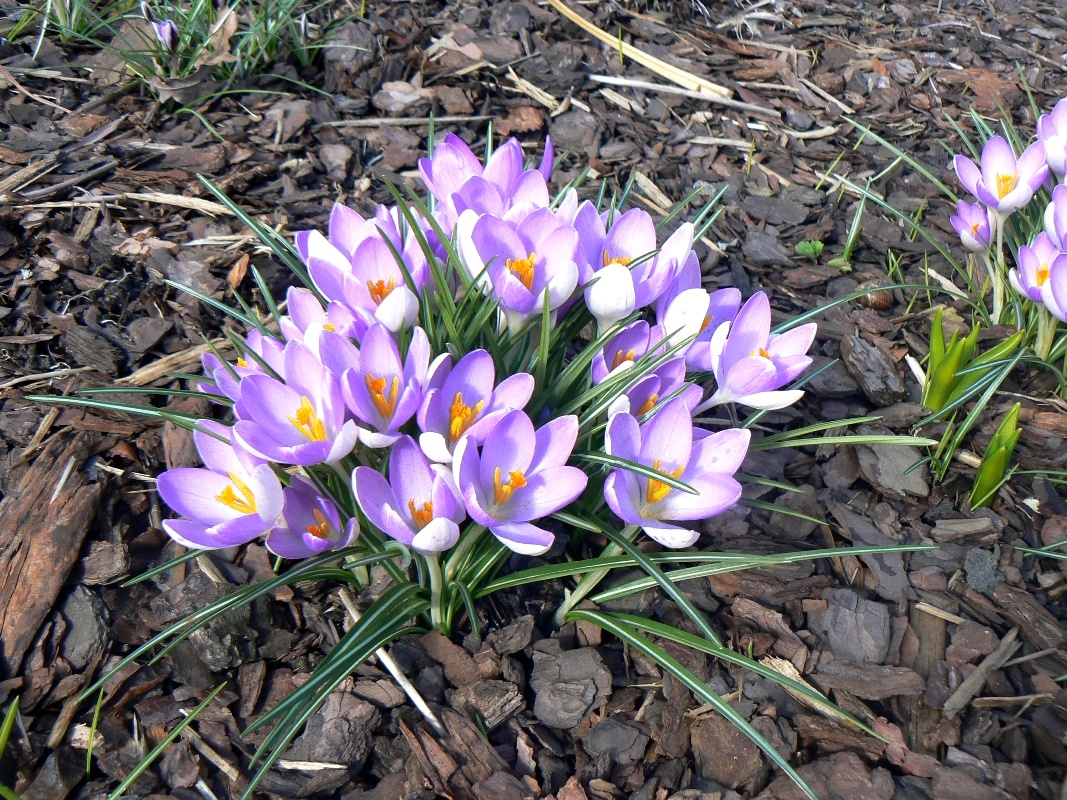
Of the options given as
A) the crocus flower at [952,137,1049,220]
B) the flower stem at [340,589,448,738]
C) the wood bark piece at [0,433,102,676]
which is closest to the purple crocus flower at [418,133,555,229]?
the flower stem at [340,589,448,738]

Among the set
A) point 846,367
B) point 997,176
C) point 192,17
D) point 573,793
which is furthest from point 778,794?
point 192,17

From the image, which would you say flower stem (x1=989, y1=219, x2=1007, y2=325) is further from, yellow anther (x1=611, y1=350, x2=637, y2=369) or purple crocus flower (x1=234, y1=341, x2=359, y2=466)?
purple crocus flower (x1=234, y1=341, x2=359, y2=466)

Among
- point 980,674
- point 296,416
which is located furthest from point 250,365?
point 980,674

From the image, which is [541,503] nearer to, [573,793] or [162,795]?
[573,793]

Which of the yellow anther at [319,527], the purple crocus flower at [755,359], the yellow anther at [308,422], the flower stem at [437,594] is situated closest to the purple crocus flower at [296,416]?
the yellow anther at [308,422]

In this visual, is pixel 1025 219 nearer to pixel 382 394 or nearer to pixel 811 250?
pixel 811 250

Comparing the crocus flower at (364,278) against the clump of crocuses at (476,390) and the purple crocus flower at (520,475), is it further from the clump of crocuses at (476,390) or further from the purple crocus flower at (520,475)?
the purple crocus flower at (520,475)

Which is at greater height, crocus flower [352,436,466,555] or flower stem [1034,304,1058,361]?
flower stem [1034,304,1058,361]
